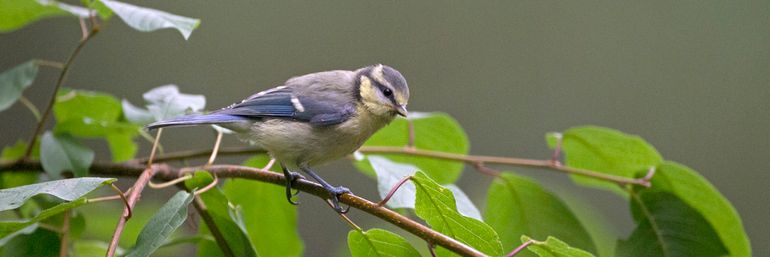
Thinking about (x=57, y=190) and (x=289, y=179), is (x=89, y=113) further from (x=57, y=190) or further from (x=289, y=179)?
(x=57, y=190)

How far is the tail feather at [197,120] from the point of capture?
199cm

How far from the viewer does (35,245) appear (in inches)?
70.6

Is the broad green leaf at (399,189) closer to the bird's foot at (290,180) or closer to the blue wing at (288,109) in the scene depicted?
the bird's foot at (290,180)

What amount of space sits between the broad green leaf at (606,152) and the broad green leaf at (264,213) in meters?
0.84

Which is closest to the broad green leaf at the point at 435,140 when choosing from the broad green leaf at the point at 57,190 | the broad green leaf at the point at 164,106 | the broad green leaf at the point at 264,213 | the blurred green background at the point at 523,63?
the broad green leaf at the point at 264,213

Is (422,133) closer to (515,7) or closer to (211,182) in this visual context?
(211,182)

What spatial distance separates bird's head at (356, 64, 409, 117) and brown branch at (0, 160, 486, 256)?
1.65 feet

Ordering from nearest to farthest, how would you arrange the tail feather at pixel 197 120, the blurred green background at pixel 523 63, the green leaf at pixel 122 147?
1. the tail feather at pixel 197 120
2. the green leaf at pixel 122 147
3. the blurred green background at pixel 523 63

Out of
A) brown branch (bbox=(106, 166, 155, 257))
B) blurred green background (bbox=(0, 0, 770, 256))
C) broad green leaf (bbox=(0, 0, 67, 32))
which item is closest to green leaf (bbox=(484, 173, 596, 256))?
brown branch (bbox=(106, 166, 155, 257))

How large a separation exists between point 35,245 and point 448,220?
2.95 feet

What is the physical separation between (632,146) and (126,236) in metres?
1.52

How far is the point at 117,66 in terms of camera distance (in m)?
6.64

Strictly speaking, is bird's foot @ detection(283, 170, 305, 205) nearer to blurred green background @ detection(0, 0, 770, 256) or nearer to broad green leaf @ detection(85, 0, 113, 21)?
broad green leaf @ detection(85, 0, 113, 21)

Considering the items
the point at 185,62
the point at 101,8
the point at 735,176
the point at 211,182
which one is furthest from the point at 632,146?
the point at 735,176
